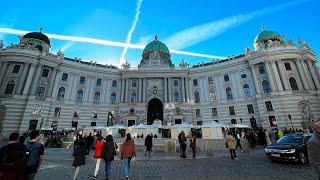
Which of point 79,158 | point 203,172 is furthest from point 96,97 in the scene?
point 203,172

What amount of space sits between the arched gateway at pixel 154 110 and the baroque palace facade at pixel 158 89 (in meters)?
0.27

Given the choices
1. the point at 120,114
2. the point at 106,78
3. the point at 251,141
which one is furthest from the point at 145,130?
the point at 106,78

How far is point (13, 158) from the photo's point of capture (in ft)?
14.6

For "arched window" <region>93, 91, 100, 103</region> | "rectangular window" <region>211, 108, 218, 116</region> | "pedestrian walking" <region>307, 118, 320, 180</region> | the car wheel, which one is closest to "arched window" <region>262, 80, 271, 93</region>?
"rectangular window" <region>211, 108, 218, 116</region>

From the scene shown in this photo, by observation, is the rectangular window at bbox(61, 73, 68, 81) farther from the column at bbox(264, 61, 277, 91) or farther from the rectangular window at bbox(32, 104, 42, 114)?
the column at bbox(264, 61, 277, 91)

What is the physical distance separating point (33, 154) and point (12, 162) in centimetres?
116

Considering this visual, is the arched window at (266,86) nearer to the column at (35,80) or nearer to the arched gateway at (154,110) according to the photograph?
the arched gateway at (154,110)

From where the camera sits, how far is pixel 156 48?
60.1 m

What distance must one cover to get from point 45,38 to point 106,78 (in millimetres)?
18847

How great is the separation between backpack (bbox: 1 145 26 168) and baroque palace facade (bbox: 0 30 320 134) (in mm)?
40677

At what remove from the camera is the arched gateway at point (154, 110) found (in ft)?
168

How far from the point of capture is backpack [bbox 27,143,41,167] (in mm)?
5410

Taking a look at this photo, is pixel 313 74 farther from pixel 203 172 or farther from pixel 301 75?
pixel 203 172

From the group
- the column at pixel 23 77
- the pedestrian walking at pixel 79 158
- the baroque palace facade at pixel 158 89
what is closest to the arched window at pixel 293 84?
the baroque palace facade at pixel 158 89
